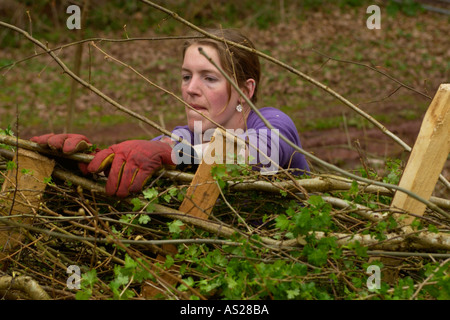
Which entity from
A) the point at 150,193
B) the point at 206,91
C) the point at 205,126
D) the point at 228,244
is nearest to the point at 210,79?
the point at 206,91

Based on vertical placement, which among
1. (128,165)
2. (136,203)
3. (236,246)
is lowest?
(236,246)

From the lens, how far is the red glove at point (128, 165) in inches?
90.4

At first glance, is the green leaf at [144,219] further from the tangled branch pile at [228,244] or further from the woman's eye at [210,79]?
the woman's eye at [210,79]

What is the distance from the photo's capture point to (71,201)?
2582 millimetres

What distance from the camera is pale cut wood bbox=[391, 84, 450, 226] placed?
216 cm

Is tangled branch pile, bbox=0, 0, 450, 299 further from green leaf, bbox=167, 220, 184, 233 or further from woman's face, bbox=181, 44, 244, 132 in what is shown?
woman's face, bbox=181, 44, 244, 132

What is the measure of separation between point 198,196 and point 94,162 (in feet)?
1.57

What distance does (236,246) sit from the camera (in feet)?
7.03

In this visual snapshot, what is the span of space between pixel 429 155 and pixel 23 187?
1830 mm

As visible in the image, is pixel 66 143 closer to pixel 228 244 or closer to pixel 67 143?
pixel 67 143

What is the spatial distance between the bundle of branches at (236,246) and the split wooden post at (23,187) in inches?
0.8

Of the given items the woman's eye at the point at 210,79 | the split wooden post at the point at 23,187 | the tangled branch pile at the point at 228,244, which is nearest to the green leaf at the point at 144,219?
the tangled branch pile at the point at 228,244
